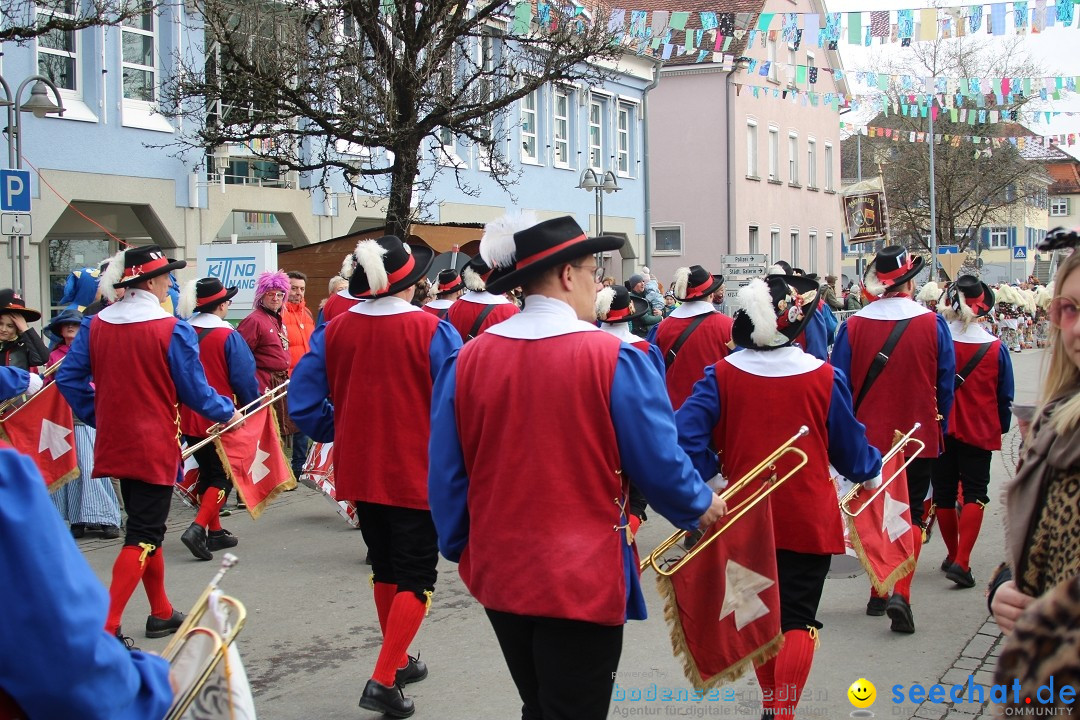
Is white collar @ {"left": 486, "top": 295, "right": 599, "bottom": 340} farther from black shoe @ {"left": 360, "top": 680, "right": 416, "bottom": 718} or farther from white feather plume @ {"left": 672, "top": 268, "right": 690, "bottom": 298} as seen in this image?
white feather plume @ {"left": 672, "top": 268, "right": 690, "bottom": 298}

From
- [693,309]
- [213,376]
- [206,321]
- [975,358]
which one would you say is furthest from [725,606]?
[206,321]

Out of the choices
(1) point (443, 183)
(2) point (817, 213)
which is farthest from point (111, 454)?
(2) point (817, 213)

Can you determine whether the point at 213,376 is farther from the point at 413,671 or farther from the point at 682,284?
the point at 413,671

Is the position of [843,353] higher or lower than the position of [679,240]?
lower

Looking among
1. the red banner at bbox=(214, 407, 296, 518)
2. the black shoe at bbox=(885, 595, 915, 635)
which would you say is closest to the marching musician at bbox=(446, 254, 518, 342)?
the red banner at bbox=(214, 407, 296, 518)

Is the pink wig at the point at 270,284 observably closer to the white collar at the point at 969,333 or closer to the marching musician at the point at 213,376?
the marching musician at the point at 213,376

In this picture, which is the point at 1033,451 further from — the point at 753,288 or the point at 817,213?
the point at 817,213

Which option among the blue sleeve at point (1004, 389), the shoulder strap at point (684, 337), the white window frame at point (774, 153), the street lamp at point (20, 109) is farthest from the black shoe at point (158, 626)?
the white window frame at point (774, 153)

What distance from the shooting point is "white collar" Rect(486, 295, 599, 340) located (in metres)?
3.27

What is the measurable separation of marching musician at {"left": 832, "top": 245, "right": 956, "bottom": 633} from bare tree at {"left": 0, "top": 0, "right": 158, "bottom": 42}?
804cm

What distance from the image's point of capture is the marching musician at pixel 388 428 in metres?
4.77

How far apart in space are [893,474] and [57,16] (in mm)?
10543

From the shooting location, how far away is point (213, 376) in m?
8.24

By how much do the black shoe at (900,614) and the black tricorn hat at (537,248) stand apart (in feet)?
10.9
